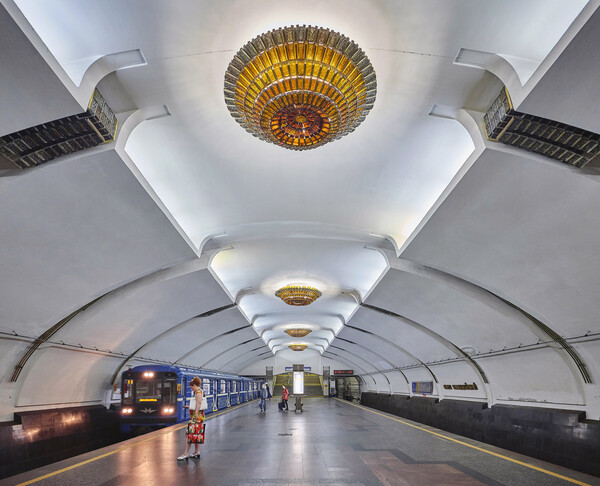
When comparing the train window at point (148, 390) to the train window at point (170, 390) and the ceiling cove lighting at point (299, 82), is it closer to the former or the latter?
the train window at point (170, 390)

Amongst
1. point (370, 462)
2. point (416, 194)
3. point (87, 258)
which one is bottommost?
point (370, 462)

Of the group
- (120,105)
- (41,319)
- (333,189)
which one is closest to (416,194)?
(333,189)

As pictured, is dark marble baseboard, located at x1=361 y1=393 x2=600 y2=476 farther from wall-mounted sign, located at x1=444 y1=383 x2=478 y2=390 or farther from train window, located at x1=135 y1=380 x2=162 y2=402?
train window, located at x1=135 y1=380 x2=162 y2=402

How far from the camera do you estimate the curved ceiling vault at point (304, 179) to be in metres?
4.30

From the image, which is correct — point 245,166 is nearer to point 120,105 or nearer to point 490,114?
point 120,105

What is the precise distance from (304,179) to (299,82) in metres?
3.43

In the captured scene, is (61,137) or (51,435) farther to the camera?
(51,435)

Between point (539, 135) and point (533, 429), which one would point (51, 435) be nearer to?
point (533, 429)

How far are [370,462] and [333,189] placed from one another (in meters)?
4.90

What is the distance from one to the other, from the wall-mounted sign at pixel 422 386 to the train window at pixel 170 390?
10.5m

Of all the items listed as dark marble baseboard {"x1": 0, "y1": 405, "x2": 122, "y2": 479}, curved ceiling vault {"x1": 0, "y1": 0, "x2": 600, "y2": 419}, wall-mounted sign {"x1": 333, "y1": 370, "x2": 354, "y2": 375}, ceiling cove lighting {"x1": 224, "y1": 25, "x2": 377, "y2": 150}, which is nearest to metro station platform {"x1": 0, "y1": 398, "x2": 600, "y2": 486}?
dark marble baseboard {"x1": 0, "y1": 405, "x2": 122, "y2": 479}

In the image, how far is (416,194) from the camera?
320 inches

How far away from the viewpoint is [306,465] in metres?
6.73

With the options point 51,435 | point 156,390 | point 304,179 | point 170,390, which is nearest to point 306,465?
point 304,179
